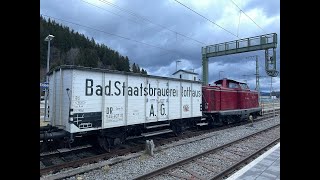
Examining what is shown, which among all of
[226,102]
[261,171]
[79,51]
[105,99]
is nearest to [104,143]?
[105,99]

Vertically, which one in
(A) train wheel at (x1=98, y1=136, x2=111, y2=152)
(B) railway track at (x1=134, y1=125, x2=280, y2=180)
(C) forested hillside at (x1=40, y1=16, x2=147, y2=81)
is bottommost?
(B) railway track at (x1=134, y1=125, x2=280, y2=180)

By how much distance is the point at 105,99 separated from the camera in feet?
31.8

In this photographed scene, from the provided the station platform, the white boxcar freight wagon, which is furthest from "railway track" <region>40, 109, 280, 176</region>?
the station platform

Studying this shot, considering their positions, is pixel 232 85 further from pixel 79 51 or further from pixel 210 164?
pixel 79 51

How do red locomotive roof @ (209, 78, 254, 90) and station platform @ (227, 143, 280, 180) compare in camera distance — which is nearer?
station platform @ (227, 143, 280, 180)

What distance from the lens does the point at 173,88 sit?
13.2 m

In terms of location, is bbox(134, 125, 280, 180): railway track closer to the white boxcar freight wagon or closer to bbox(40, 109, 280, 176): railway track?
bbox(40, 109, 280, 176): railway track

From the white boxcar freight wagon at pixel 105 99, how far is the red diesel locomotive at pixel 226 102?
16.6 feet

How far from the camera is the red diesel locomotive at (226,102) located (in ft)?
57.1

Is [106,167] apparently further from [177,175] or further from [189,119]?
[189,119]

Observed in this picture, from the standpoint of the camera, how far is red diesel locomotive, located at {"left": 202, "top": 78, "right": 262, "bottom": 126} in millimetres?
17391

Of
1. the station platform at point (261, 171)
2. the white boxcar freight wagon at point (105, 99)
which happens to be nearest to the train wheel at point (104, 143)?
the white boxcar freight wagon at point (105, 99)

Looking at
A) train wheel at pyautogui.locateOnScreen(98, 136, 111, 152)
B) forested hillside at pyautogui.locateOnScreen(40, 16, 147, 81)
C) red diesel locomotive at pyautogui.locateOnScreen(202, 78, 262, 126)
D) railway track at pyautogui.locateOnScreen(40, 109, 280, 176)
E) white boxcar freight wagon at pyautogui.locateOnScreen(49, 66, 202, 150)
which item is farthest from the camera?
forested hillside at pyautogui.locateOnScreen(40, 16, 147, 81)

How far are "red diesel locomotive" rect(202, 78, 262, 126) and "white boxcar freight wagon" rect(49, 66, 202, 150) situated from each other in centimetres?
505
